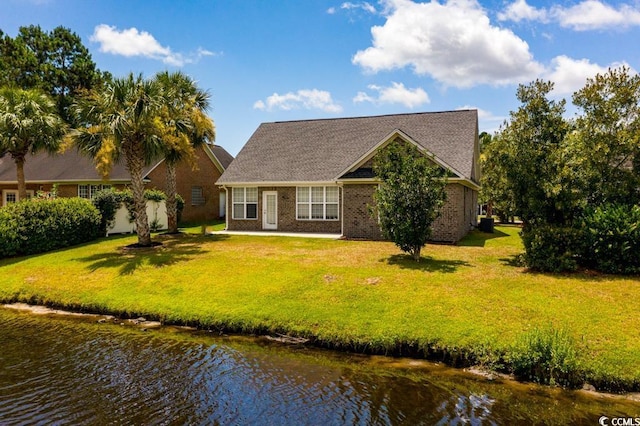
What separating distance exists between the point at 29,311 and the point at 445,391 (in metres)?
14.0

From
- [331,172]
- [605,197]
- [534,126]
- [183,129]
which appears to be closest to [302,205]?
[331,172]

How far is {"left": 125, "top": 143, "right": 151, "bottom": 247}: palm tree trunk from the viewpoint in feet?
67.9

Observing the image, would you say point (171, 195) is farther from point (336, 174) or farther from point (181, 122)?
point (336, 174)

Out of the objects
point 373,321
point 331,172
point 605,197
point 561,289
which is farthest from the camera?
point 331,172

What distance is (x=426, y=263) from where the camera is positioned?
16703 millimetres

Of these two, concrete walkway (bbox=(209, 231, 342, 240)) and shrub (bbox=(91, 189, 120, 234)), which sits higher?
shrub (bbox=(91, 189, 120, 234))

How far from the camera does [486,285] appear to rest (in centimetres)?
1365

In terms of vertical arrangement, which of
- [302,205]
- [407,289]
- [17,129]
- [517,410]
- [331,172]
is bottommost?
[517,410]

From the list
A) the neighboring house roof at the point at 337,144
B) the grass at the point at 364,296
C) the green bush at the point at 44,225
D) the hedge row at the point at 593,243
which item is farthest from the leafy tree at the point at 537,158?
the green bush at the point at 44,225

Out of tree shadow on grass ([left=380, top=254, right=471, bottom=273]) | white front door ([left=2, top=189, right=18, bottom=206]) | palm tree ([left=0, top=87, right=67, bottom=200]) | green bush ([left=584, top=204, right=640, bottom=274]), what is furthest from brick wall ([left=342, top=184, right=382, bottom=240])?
white front door ([left=2, top=189, right=18, bottom=206])

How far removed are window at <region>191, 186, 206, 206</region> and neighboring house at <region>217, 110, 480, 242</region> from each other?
7.14 m

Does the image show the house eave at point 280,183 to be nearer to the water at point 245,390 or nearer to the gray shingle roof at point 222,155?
the gray shingle roof at point 222,155

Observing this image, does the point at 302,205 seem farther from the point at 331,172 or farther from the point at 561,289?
the point at 561,289

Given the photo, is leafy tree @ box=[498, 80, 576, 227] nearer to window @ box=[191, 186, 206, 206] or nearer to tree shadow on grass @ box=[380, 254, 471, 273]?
tree shadow on grass @ box=[380, 254, 471, 273]
